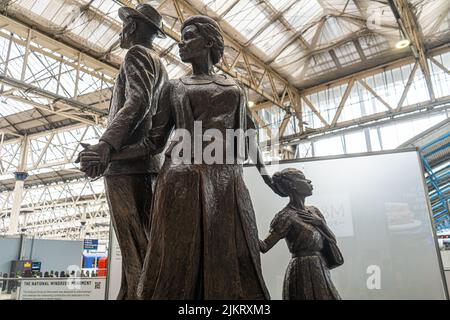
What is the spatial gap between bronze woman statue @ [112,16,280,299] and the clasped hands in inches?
3.7

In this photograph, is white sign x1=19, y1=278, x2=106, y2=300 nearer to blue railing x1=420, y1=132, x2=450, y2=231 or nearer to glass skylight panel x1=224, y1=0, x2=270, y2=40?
blue railing x1=420, y1=132, x2=450, y2=231

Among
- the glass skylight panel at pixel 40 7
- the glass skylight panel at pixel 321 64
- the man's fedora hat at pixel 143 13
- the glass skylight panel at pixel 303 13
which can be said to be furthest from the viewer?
the glass skylight panel at pixel 321 64

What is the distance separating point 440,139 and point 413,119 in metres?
2.90

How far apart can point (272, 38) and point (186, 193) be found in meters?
10.4

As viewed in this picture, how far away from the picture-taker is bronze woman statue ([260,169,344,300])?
216 centimetres

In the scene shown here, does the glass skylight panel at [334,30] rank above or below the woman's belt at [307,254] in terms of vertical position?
above

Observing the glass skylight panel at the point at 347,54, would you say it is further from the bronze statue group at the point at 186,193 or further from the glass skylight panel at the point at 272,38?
the bronze statue group at the point at 186,193

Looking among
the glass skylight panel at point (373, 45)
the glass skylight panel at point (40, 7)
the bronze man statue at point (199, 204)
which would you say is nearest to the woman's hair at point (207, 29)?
the bronze man statue at point (199, 204)

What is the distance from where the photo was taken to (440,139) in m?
8.66

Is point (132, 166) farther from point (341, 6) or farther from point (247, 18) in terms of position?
point (341, 6)

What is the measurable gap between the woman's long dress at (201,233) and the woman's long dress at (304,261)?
0.56m

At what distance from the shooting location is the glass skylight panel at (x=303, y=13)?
1038 centimetres

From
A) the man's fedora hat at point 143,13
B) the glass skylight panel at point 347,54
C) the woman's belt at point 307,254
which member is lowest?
the woman's belt at point 307,254
